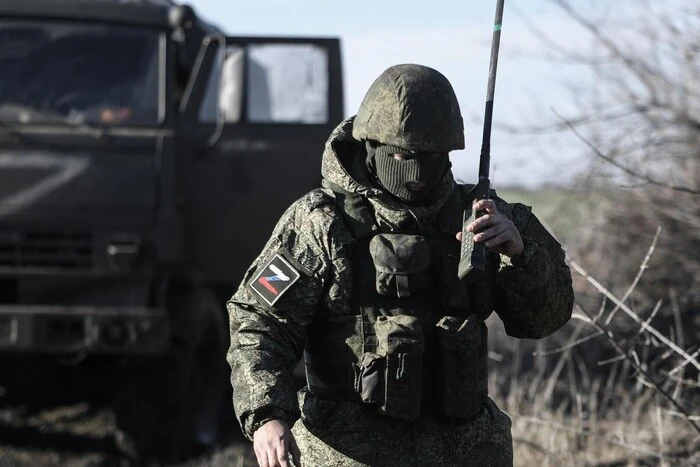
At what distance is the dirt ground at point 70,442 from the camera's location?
6465 mm

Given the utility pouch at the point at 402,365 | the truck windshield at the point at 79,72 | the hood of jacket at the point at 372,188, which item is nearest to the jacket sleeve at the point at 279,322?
the hood of jacket at the point at 372,188

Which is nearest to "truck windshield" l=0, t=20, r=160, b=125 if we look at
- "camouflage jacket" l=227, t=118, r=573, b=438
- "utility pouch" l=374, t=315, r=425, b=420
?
"camouflage jacket" l=227, t=118, r=573, b=438

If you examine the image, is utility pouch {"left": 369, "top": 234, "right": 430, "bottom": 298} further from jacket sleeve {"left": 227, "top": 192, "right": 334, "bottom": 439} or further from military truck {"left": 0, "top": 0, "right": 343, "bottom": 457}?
military truck {"left": 0, "top": 0, "right": 343, "bottom": 457}

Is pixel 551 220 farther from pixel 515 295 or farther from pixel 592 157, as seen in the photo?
pixel 515 295

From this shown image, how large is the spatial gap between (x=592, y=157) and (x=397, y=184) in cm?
488

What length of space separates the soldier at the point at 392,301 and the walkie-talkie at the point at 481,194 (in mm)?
62

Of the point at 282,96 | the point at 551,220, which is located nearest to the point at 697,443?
the point at 282,96

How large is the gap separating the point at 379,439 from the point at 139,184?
11.7ft

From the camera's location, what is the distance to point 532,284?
297 centimetres

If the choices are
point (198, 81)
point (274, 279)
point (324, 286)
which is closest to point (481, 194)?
point (324, 286)

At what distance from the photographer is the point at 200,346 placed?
712cm

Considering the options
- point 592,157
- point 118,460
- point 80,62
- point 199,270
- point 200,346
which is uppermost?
point 80,62

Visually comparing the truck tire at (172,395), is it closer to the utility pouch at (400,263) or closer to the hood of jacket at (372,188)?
the hood of jacket at (372,188)

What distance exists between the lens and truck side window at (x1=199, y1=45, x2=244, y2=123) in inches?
260
